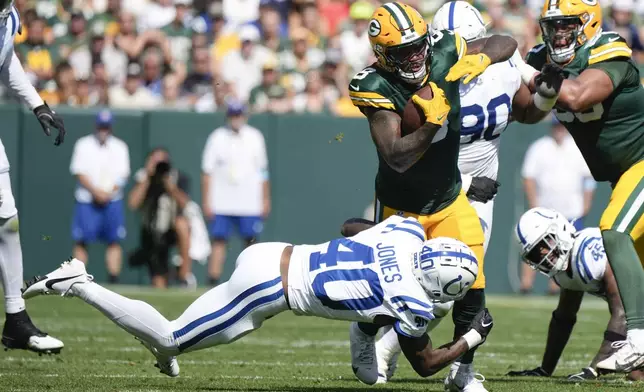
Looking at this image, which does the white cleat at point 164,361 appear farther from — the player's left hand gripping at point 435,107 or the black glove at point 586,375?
the black glove at point 586,375

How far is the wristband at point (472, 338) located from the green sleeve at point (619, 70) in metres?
1.61

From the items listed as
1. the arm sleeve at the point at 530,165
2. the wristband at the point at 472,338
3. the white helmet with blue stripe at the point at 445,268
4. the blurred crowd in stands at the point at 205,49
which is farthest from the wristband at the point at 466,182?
the blurred crowd in stands at the point at 205,49

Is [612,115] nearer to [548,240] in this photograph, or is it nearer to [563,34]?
[563,34]

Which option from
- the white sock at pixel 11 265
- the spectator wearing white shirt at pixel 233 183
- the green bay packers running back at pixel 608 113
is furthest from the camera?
the spectator wearing white shirt at pixel 233 183

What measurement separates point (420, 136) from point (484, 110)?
52.3 inches

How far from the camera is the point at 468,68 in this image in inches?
230

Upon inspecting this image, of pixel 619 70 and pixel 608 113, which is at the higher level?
pixel 619 70

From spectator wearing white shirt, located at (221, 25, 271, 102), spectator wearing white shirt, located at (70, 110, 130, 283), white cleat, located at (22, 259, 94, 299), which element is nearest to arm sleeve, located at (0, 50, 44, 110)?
white cleat, located at (22, 259, 94, 299)

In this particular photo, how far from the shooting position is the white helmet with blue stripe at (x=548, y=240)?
670 centimetres

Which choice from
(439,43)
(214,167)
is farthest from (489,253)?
(439,43)

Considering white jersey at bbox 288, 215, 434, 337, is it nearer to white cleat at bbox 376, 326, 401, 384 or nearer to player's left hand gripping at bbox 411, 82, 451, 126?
player's left hand gripping at bbox 411, 82, 451, 126

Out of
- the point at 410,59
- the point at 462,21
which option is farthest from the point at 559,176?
the point at 410,59

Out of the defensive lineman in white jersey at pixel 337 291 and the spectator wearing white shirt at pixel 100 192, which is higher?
the defensive lineman in white jersey at pixel 337 291

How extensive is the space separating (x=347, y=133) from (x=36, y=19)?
3.85 m
